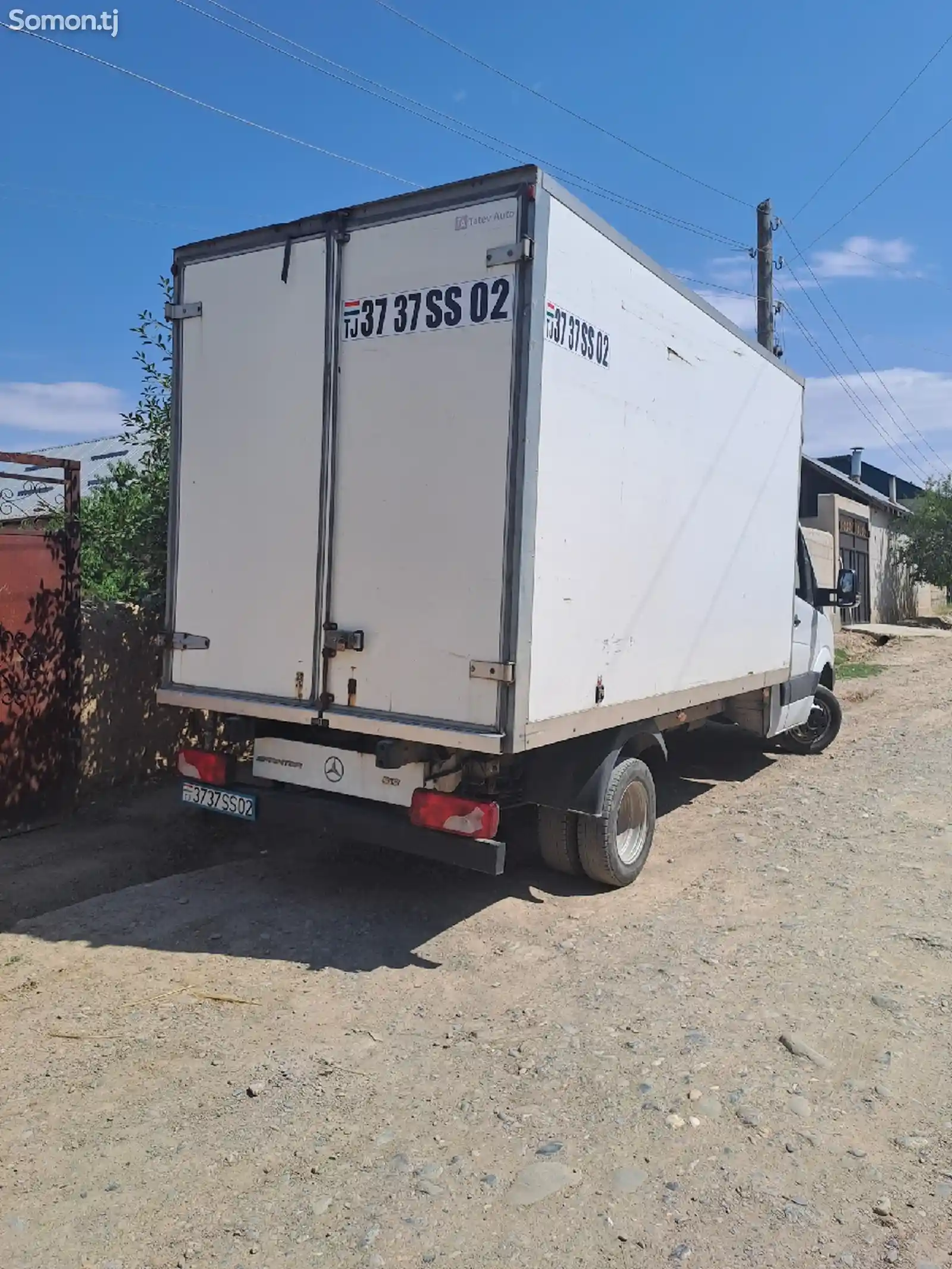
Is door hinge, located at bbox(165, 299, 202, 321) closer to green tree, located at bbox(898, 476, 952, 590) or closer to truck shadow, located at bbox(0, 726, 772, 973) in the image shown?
truck shadow, located at bbox(0, 726, 772, 973)

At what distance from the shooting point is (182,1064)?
11.6 feet

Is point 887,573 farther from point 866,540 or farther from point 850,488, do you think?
point 850,488

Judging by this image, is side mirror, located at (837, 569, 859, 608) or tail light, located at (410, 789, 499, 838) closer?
tail light, located at (410, 789, 499, 838)

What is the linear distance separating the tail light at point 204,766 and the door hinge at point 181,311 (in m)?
2.42

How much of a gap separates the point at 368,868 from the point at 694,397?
3.53 metres

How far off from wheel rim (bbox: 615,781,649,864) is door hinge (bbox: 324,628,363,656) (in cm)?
185

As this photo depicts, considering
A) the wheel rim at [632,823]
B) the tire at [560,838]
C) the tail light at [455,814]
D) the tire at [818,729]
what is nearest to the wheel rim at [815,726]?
the tire at [818,729]

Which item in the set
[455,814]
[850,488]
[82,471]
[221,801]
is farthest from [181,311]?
[850,488]

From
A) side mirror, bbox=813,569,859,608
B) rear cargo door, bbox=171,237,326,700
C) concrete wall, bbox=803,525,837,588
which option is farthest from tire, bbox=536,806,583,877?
concrete wall, bbox=803,525,837,588

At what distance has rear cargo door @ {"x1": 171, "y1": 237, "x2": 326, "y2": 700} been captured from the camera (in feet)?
15.8

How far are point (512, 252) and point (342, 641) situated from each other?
6.42 feet

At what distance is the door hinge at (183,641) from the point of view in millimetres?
5203

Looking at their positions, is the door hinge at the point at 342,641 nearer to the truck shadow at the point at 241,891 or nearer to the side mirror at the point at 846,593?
the truck shadow at the point at 241,891

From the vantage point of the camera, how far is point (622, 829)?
555 centimetres
